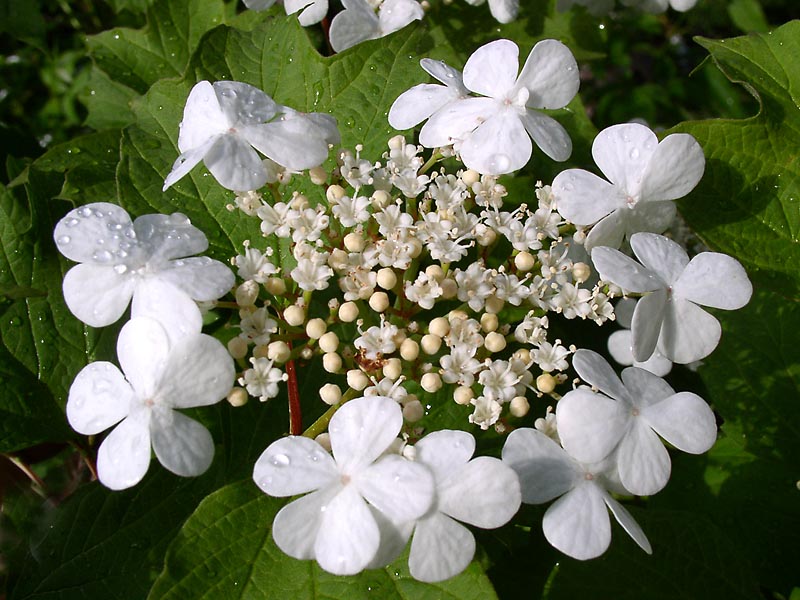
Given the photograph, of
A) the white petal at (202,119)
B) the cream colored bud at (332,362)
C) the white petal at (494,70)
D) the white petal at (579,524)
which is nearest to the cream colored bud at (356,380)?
the cream colored bud at (332,362)

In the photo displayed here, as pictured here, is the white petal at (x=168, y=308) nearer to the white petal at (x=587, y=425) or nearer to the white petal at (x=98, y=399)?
the white petal at (x=98, y=399)

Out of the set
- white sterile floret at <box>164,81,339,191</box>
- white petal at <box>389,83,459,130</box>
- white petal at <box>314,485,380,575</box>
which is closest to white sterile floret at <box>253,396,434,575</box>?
white petal at <box>314,485,380,575</box>

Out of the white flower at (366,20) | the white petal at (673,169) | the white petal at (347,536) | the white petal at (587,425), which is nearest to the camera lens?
the white petal at (347,536)

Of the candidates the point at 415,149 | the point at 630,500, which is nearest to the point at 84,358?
the point at 415,149

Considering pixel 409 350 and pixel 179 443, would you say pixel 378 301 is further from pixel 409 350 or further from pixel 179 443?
pixel 179 443

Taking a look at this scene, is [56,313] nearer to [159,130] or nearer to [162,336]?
[159,130]

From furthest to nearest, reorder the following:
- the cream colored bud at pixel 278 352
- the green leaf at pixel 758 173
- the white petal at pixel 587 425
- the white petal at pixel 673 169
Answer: the green leaf at pixel 758 173 → the white petal at pixel 673 169 → the cream colored bud at pixel 278 352 → the white petal at pixel 587 425
